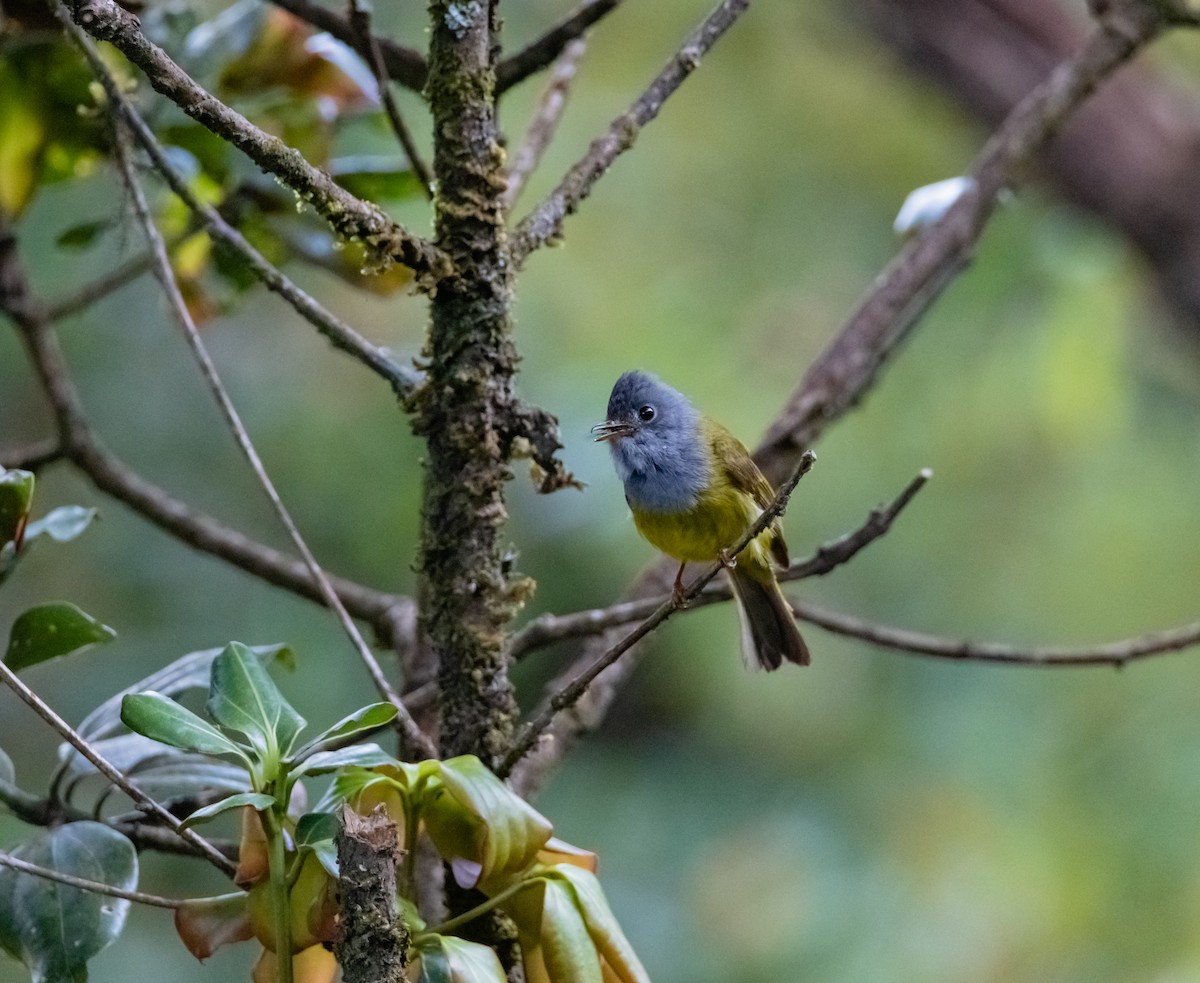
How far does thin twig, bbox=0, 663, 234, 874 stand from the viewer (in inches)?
49.6

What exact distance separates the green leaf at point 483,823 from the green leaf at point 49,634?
497 millimetres

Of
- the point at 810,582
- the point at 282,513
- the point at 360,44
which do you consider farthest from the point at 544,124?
the point at 810,582

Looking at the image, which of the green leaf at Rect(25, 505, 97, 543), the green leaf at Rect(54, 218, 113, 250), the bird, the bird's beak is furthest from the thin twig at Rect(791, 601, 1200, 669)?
the green leaf at Rect(54, 218, 113, 250)

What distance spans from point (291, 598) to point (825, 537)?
205 centimetres

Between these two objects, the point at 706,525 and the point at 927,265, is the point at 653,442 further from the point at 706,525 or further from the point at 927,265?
the point at 927,265

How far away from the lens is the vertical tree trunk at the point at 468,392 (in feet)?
5.22

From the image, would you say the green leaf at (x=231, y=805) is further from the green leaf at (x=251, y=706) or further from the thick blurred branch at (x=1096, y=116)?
the thick blurred branch at (x=1096, y=116)

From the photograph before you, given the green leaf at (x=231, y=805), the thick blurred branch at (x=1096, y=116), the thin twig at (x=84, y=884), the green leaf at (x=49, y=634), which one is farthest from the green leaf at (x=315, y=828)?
the thick blurred branch at (x=1096, y=116)

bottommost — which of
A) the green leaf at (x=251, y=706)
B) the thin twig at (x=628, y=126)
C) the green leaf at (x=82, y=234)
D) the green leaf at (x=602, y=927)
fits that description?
the green leaf at (x=82, y=234)

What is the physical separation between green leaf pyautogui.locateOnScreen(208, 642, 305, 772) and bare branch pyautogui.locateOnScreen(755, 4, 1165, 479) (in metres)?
1.34

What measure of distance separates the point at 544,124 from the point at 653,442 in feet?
2.16

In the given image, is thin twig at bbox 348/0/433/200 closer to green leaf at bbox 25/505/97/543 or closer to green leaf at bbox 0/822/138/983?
green leaf at bbox 25/505/97/543

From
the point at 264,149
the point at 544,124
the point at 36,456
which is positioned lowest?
the point at 36,456

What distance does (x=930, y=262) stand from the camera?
104 inches
